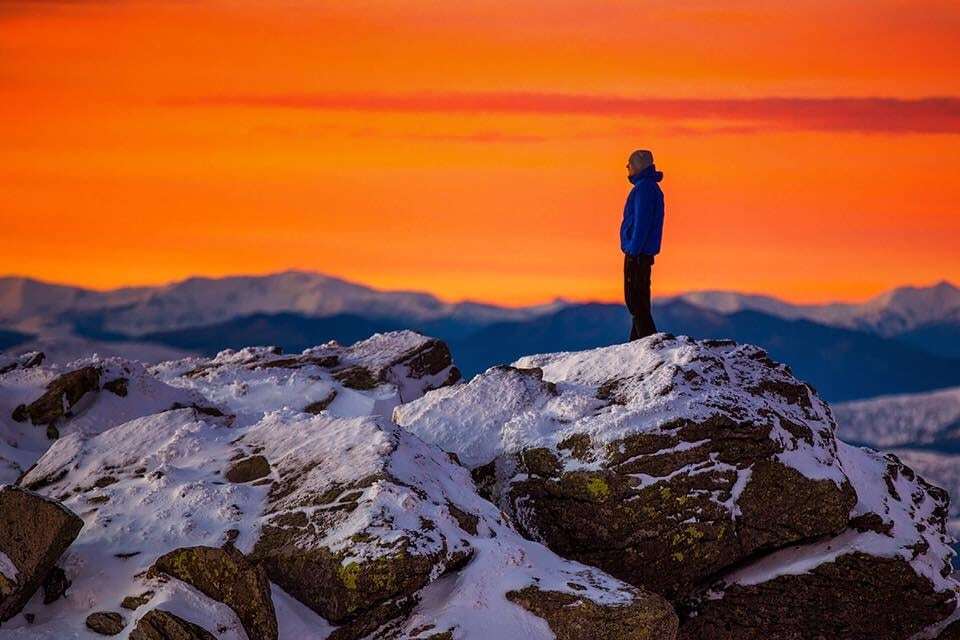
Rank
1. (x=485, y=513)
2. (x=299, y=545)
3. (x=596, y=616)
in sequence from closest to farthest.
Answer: (x=596, y=616) < (x=299, y=545) < (x=485, y=513)

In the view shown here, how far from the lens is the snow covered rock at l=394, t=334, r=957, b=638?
2342cm

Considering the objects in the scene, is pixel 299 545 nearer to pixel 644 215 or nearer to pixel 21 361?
pixel 644 215

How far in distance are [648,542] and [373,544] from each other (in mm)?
6055

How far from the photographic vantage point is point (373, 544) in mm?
19547

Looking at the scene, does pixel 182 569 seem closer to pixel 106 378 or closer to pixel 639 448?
pixel 639 448

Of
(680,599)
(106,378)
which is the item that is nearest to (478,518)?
(680,599)

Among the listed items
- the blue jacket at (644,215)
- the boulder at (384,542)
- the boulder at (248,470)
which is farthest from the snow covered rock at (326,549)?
the blue jacket at (644,215)

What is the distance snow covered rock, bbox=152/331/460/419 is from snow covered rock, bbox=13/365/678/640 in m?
9.16

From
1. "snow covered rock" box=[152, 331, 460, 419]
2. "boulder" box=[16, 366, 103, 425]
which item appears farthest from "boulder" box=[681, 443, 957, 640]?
"boulder" box=[16, 366, 103, 425]

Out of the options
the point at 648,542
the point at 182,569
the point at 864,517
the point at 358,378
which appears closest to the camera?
the point at 182,569

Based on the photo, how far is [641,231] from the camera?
29.1 m

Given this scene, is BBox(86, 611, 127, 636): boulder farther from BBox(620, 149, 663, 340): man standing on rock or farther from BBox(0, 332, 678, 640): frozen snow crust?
BBox(620, 149, 663, 340): man standing on rock

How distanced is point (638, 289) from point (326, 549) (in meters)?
12.5

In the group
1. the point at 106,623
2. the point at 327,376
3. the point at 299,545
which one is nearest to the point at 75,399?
the point at 327,376
